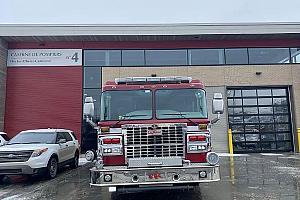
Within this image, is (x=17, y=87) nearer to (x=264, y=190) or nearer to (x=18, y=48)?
(x=18, y=48)

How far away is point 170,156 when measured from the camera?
6.56 metres

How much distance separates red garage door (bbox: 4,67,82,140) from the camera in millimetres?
19000

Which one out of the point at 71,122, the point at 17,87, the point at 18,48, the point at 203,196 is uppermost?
the point at 18,48

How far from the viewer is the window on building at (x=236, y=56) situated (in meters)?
19.8

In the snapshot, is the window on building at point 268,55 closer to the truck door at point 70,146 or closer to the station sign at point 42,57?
the station sign at point 42,57

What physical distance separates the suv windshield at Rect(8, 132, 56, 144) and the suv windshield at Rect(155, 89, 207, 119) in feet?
19.0

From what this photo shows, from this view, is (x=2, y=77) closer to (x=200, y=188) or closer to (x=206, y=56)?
(x=206, y=56)

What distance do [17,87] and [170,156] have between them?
1542cm

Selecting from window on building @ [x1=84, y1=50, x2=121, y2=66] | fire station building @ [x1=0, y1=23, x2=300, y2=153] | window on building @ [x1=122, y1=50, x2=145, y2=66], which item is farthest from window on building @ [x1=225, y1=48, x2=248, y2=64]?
window on building @ [x1=84, y1=50, x2=121, y2=66]

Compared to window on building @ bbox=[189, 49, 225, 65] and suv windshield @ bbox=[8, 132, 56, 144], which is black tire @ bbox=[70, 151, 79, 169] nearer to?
suv windshield @ bbox=[8, 132, 56, 144]

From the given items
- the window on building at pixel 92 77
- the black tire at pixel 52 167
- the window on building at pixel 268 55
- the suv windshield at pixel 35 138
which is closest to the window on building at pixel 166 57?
the window on building at pixel 92 77

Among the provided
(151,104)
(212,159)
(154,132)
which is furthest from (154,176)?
(151,104)

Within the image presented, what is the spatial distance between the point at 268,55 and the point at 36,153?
50.9ft

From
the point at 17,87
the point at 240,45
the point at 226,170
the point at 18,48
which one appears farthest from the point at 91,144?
the point at 240,45
